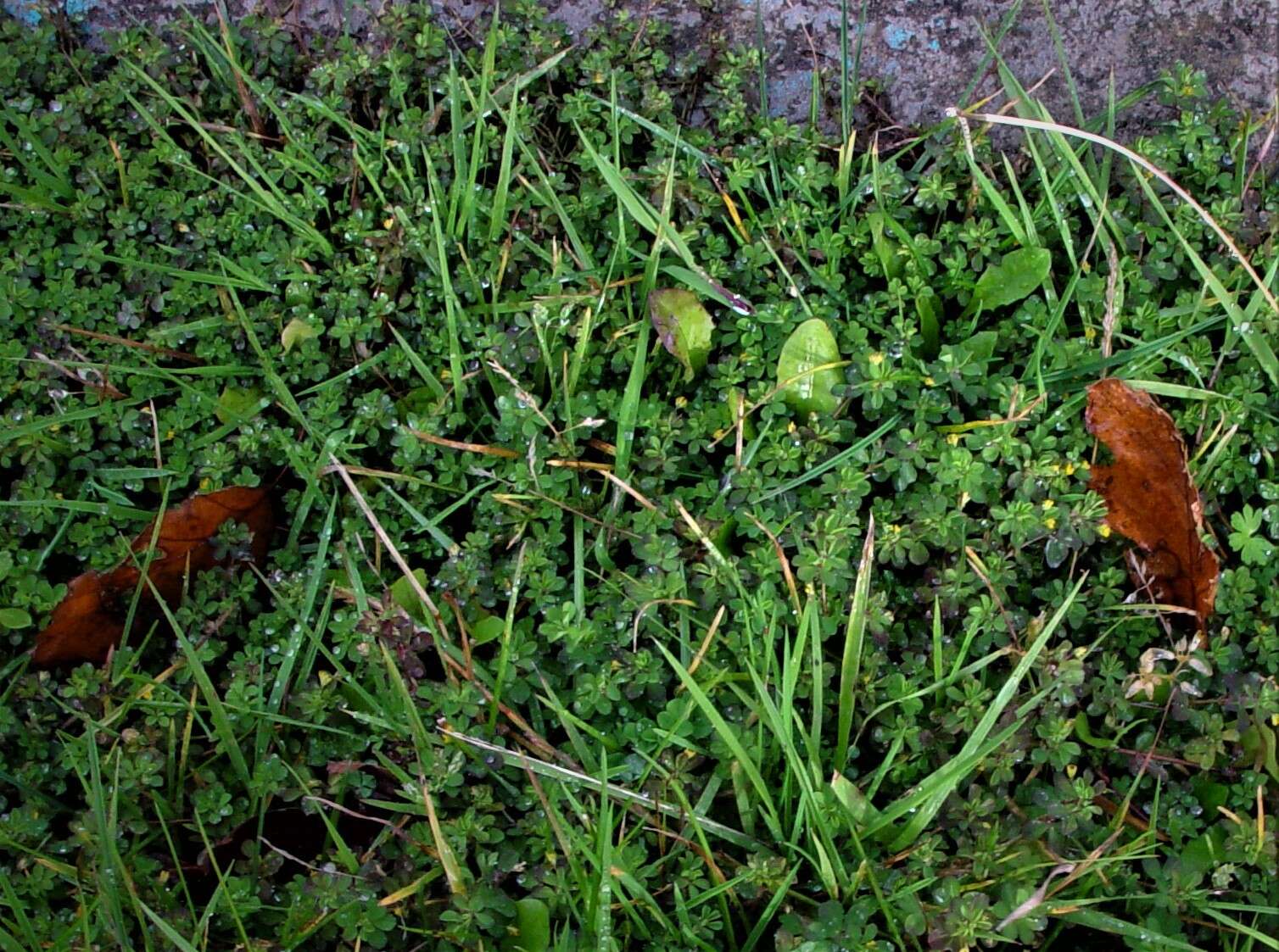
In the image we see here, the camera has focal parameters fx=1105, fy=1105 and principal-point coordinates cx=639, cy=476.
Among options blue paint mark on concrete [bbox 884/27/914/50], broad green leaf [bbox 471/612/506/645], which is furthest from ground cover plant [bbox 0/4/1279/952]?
blue paint mark on concrete [bbox 884/27/914/50]

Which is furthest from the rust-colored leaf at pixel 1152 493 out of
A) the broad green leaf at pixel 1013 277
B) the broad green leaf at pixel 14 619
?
the broad green leaf at pixel 14 619

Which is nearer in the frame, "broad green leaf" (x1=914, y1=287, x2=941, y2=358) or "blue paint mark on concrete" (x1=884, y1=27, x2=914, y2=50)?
"broad green leaf" (x1=914, y1=287, x2=941, y2=358)

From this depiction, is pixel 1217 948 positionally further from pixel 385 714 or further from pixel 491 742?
pixel 385 714

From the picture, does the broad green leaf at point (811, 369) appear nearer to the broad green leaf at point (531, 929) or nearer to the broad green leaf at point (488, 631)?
the broad green leaf at point (488, 631)

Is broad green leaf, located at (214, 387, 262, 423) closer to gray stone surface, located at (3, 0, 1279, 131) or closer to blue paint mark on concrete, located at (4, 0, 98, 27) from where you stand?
gray stone surface, located at (3, 0, 1279, 131)

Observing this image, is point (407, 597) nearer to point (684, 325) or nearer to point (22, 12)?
point (684, 325)
